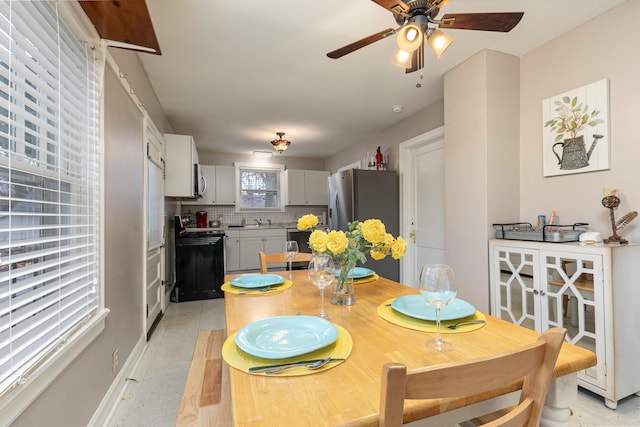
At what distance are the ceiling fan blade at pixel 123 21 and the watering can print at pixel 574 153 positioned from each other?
268 cm

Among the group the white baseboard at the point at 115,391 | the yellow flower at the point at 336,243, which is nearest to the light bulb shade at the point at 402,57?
the yellow flower at the point at 336,243

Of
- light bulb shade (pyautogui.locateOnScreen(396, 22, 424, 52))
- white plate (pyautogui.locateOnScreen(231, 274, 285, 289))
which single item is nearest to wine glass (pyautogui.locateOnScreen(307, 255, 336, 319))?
white plate (pyautogui.locateOnScreen(231, 274, 285, 289))

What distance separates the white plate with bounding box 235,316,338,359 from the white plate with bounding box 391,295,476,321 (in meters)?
0.33

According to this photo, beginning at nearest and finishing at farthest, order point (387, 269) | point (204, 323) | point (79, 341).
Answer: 1. point (79, 341)
2. point (204, 323)
3. point (387, 269)

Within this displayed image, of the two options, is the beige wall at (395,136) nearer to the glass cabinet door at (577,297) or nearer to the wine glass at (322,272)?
the glass cabinet door at (577,297)

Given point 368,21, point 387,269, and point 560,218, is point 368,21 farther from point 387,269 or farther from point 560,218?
point 387,269

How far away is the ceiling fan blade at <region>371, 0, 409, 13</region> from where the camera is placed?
1.29 meters

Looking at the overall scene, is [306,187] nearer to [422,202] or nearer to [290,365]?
[422,202]

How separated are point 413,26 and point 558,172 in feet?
5.33

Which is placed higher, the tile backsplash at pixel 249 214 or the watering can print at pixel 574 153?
the watering can print at pixel 574 153

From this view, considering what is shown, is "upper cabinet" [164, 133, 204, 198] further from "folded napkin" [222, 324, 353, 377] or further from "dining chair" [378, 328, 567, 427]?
"dining chair" [378, 328, 567, 427]

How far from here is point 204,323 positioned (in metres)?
3.02

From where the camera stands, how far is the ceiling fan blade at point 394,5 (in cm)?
129

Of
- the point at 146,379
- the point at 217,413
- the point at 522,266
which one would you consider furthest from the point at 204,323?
the point at 522,266
